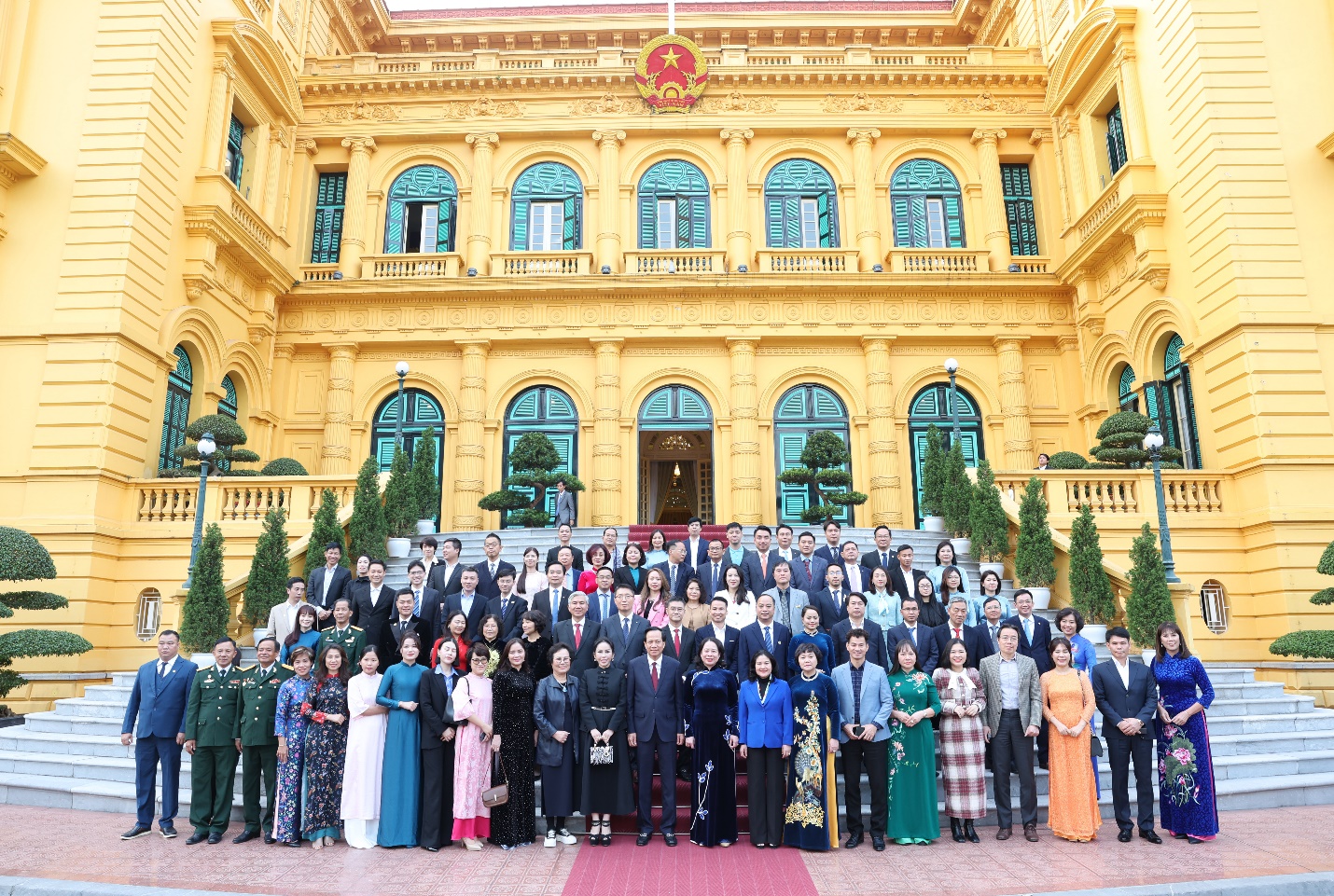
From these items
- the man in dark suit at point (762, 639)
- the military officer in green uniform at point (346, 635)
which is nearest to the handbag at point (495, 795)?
the military officer in green uniform at point (346, 635)

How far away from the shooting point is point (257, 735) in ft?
23.2

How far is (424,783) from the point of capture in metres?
6.94

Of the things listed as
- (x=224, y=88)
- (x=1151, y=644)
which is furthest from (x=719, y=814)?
(x=224, y=88)

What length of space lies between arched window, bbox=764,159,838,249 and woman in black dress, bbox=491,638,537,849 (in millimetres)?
15133

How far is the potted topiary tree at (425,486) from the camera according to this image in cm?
1511

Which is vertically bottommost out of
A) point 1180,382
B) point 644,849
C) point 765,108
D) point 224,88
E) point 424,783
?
point 644,849

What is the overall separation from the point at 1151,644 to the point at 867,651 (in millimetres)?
5421

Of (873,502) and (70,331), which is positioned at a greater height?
(70,331)

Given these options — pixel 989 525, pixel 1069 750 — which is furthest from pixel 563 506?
pixel 1069 750

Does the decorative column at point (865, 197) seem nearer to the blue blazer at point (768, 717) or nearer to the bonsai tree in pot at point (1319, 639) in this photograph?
the bonsai tree in pot at point (1319, 639)

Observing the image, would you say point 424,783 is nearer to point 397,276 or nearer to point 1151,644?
point 1151,644

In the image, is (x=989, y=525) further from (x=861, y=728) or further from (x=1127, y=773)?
(x=861, y=728)

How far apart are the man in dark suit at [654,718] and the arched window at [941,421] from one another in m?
13.0

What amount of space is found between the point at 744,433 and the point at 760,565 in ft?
30.0
